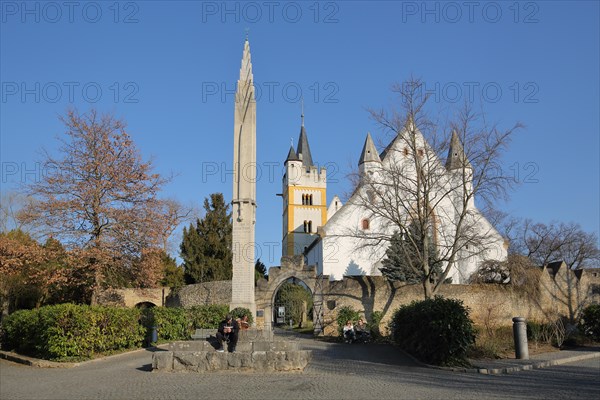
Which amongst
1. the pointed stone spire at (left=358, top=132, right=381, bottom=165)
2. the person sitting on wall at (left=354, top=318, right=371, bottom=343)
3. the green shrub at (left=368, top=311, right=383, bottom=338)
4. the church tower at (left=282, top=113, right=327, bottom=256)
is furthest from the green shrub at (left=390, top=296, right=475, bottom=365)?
the church tower at (left=282, top=113, right=327, bottom=256)

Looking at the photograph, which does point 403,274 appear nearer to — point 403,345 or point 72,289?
point 403,345

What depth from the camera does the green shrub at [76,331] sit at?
1612 cm

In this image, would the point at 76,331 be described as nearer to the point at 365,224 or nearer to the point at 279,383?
the point at 279,383

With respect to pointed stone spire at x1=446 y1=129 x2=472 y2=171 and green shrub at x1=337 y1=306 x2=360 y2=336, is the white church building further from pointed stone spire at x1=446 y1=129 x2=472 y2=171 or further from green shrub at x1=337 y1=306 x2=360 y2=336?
green shrub at x1=337 y1=306 x2=360 y2=336

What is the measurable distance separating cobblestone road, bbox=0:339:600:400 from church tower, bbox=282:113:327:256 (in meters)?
50.7

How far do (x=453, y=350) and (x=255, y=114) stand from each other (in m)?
13.6

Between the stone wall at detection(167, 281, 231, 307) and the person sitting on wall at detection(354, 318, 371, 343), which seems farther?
the stone wall at detection(167, 281, 231, 307)

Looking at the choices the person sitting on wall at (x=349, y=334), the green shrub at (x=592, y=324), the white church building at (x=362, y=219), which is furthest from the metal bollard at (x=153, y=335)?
the green shrub at (x=592, y=324)

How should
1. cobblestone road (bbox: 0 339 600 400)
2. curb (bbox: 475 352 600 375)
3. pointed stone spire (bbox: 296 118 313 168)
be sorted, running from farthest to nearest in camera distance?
pointed stone spire (bbox: 296 118 313 168) → curb (bbox: 475 352 600 375) → cobblestone road (bbox: 0 339 600 400)

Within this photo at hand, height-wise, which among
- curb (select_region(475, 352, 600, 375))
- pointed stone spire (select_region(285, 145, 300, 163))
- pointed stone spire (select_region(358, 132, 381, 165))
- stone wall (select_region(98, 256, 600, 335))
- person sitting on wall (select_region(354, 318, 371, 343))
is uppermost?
pointed stone spire (select_region(285, 145, 300, 163))

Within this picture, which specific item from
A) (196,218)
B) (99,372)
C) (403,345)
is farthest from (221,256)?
(99,372)

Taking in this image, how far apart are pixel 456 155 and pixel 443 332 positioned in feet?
47.9

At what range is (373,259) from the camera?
147 feet

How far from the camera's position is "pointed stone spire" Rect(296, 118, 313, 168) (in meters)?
71.6
